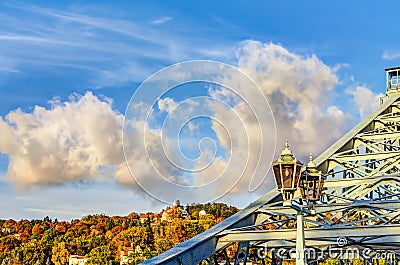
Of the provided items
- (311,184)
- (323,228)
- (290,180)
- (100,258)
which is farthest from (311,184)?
(100,258)

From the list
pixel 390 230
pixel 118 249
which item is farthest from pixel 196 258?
pixel 118 249

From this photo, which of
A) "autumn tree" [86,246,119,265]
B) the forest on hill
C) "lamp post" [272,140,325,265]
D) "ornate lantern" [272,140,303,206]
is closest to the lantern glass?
"lamp post" [272,140,325,265]

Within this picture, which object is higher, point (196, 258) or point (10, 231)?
point (10, 231)

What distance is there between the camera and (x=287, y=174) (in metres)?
7.12

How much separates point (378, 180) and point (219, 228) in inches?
178

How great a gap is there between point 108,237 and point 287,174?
86408 mm

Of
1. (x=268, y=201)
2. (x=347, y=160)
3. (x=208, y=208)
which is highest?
(x=208, y=208)

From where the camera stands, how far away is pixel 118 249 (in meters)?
83.7

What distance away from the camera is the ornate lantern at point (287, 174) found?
7117 millimetres

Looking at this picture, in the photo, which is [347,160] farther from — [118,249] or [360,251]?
[118,249]

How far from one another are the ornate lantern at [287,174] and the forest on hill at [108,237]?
193 ft

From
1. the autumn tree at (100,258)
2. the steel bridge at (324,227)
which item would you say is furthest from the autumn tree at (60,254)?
the steel bridge at (324,227)

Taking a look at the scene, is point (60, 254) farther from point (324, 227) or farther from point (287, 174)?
point (287, 174)

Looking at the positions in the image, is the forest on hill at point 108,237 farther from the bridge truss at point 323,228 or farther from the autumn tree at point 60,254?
the bridge truss at point 323,228
